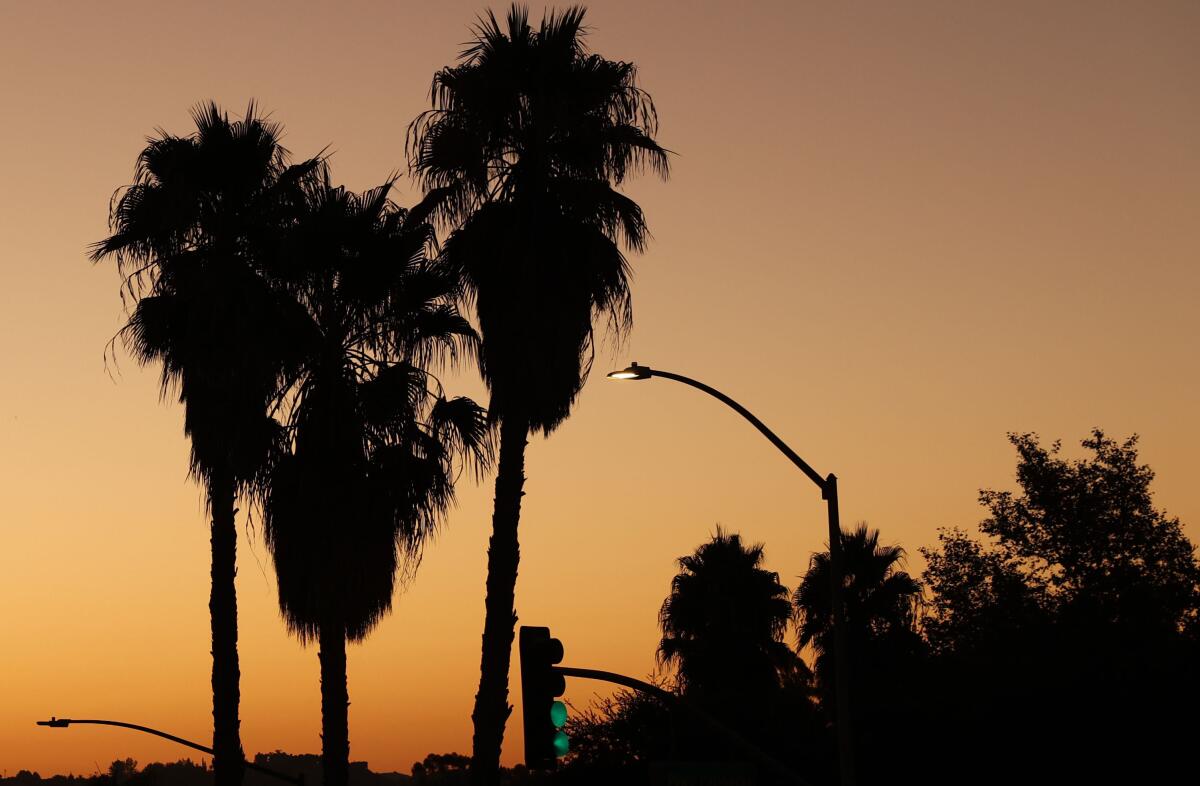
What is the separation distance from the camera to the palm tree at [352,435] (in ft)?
94.3

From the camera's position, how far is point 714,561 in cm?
5269

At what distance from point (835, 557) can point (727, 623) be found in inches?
1342

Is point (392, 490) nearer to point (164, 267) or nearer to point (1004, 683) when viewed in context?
point (164, 267)

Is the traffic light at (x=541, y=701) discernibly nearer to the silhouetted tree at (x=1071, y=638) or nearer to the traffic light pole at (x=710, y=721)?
the traffic light pole at (x=710, y=721)

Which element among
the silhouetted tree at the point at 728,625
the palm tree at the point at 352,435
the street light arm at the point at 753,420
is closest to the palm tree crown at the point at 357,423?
the palm tree at the point at 352,435

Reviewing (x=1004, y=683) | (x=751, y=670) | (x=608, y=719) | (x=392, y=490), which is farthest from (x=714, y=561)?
(x=392, y=490)

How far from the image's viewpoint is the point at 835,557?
1820cm

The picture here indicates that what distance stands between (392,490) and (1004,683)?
15496 millimetres

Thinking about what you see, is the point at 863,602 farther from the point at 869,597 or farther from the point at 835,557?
the point at 835,557

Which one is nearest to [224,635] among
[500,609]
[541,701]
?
[500,609]

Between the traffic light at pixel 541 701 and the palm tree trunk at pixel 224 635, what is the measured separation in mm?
16978

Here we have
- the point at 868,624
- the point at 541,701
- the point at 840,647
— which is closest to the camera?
the point at 541,701

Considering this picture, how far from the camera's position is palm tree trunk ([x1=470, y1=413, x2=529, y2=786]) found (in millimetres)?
25578

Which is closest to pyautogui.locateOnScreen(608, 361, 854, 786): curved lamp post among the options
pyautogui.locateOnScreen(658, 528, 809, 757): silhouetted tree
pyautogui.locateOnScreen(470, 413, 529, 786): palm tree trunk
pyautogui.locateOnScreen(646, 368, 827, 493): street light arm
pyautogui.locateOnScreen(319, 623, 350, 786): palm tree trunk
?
pyautogui.locateOnScreen(646, 368, 827, 493): street light arm
